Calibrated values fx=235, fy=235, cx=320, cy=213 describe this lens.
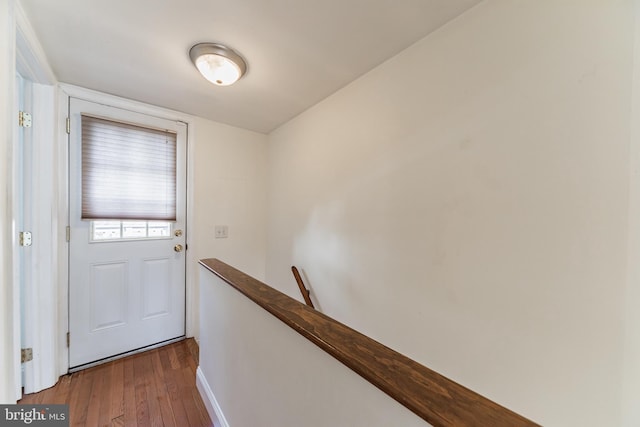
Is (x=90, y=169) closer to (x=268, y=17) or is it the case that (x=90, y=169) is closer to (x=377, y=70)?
(x=268, y=17)

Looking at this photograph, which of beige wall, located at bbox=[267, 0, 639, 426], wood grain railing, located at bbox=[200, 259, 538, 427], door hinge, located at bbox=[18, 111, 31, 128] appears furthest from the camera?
door hinge, located at bbox=[18, 111, 31, 128]

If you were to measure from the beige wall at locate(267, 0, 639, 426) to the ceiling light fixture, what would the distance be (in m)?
0.84

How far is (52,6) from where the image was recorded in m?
1.13

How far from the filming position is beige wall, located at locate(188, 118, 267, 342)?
7.78ft

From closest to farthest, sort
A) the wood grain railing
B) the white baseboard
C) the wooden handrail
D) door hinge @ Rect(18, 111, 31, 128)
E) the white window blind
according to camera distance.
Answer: the wood grain railing
the white baseboard
door hinge @ Rect(18, 111, 31, 128)
the white window blind
the wooden handrail

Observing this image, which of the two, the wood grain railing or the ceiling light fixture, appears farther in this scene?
the ceiling light fixture

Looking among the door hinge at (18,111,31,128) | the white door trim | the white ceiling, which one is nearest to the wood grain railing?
the white ceiling

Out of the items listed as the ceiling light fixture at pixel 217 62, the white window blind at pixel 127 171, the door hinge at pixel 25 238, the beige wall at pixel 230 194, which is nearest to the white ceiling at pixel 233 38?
the ceiling light fixture at pixel 217 62

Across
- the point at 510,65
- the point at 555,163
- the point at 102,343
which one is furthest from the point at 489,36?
the point at 102,343

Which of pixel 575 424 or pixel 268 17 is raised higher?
pixel 268 17

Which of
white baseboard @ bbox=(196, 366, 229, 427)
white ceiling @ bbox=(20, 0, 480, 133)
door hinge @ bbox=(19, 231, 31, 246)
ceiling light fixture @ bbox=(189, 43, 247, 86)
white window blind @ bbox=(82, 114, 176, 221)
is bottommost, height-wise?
white baseboard @ bbox=(196, 366, 229, 427)

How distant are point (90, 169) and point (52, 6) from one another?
1.12 m

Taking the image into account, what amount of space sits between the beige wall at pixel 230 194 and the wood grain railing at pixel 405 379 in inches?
75.1

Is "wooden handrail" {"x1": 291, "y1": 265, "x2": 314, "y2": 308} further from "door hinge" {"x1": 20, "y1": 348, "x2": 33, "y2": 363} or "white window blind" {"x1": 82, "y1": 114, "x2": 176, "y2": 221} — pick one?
"door hinge" {"x1": 20, "y1": 348, "x2": 33, "y2": 363}
